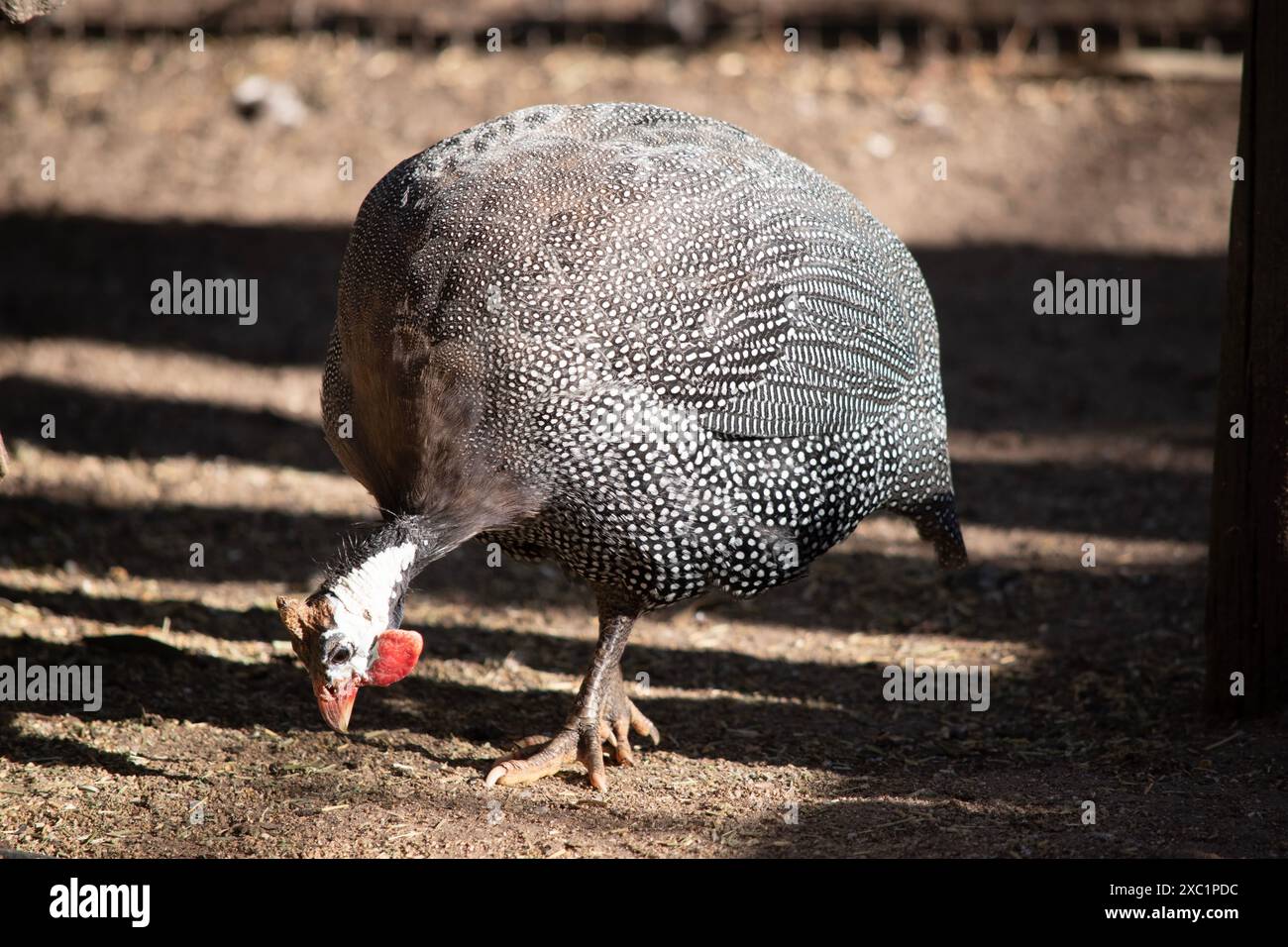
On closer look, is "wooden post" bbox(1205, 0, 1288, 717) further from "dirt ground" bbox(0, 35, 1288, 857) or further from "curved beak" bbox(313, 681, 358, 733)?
"curved beak" bbox(313, 681, 358, 733)

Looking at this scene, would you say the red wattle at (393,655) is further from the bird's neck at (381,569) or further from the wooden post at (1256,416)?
the wooden post at (1256,416)

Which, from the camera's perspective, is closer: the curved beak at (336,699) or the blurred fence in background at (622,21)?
the curved beak at (336,699)

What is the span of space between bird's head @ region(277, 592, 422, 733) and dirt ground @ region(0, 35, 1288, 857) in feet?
1.29

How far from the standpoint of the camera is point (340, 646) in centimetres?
327

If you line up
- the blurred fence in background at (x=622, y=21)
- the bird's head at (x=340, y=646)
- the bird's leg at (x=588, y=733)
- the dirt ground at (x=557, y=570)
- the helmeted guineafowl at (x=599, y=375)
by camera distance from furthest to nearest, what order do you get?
the blurred fence in background at (x=622, y=21)
the bird's leg at (x=588, y=733)
the dirt ground at (x=557, y=570)
the helmeted guineafowl at (x=599, y=375)
the bird's head at (x=340, y=646)

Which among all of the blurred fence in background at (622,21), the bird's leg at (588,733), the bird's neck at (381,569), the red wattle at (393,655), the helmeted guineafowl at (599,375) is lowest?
the bird's leg at (588,733)

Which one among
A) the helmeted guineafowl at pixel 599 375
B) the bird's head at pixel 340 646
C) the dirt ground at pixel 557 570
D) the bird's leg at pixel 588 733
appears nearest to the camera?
the bird's head at pixel 340 646

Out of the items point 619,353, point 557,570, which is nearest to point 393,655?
point 619,353

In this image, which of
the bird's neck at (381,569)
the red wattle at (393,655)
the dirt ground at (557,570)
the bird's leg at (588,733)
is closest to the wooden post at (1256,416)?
the dirt ground at (557,570)

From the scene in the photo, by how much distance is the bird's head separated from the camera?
3275mm

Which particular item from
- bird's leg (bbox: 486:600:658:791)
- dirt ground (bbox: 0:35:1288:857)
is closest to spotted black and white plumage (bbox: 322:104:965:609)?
bird's leg (bbox: 486:600:658:791)

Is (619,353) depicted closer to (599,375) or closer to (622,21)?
(599,375)

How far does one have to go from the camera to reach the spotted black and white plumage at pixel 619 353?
3420 mm

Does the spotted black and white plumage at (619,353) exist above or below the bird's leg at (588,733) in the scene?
above
